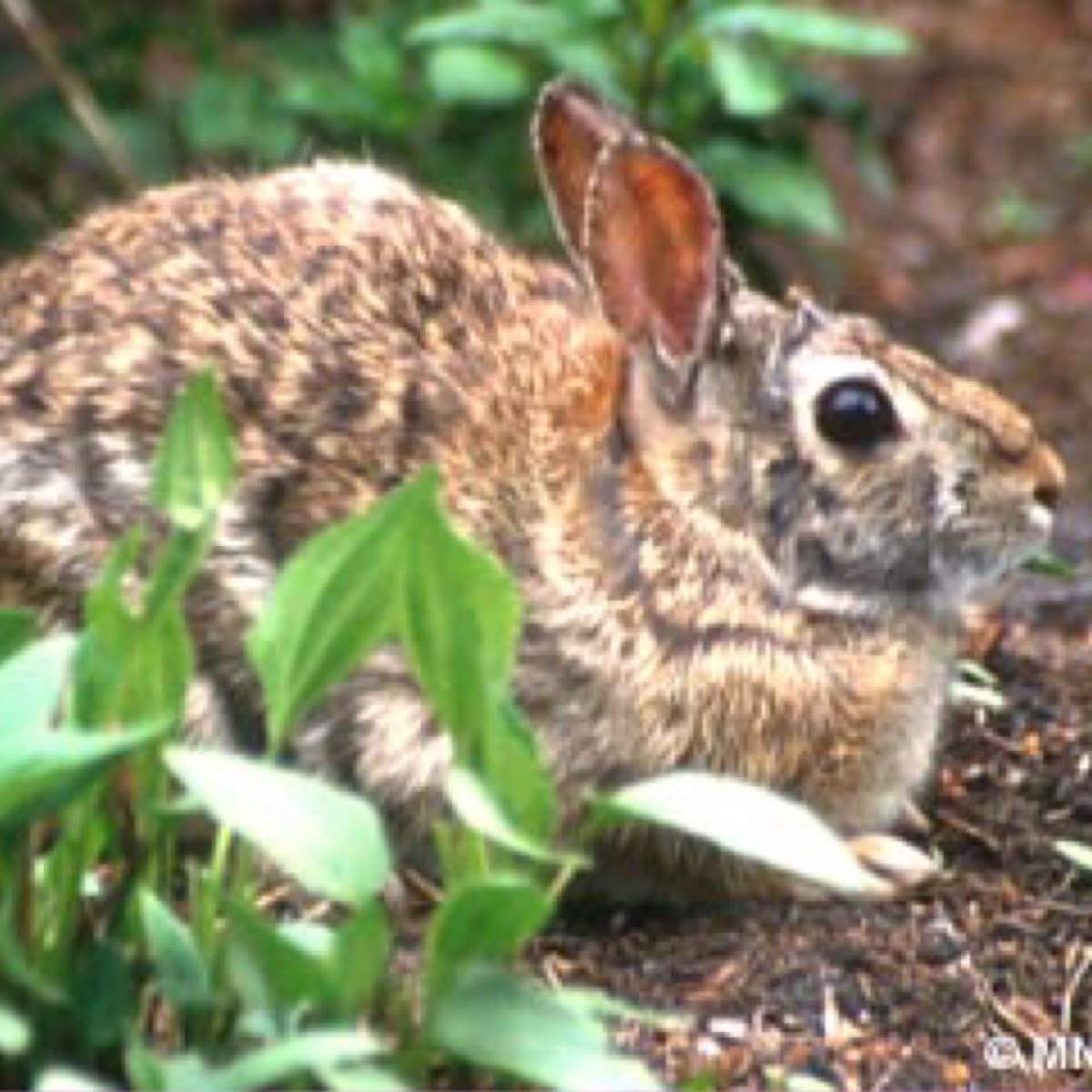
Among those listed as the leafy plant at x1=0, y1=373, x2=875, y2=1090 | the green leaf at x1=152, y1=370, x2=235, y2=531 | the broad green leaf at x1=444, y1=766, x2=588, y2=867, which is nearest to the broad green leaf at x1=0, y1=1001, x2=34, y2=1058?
the leafy plant at x1=0, y1=373, x2=875, y2=1090

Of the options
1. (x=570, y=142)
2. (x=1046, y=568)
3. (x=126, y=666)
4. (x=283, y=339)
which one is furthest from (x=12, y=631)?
(x=1046, y=568)

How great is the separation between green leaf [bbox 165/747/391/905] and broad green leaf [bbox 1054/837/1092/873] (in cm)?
196

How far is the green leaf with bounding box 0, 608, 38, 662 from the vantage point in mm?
5359

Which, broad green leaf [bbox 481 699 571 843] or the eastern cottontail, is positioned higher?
the eastern cottontail

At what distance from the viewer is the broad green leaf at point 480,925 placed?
15.8ft

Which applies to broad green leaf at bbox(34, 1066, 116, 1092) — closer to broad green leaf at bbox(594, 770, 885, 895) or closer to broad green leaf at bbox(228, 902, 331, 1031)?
broad green leaf at bbox(228, 902, 331, 1031)

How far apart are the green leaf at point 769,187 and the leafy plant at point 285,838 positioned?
4310mm

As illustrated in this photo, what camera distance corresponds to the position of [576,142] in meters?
6.69

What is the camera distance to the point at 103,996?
5062mm

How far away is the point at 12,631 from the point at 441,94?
4034 millimetres

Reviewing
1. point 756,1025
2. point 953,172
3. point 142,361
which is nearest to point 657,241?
point 142,361

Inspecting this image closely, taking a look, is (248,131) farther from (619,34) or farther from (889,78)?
(889,78)

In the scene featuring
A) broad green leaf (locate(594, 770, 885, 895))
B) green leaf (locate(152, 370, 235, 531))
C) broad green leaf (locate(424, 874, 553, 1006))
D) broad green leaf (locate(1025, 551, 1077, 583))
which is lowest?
broad green leaf (locate(424, 874, 553, 1006))

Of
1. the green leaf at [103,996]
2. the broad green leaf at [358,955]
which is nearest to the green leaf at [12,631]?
the green leaf at [103,996]
